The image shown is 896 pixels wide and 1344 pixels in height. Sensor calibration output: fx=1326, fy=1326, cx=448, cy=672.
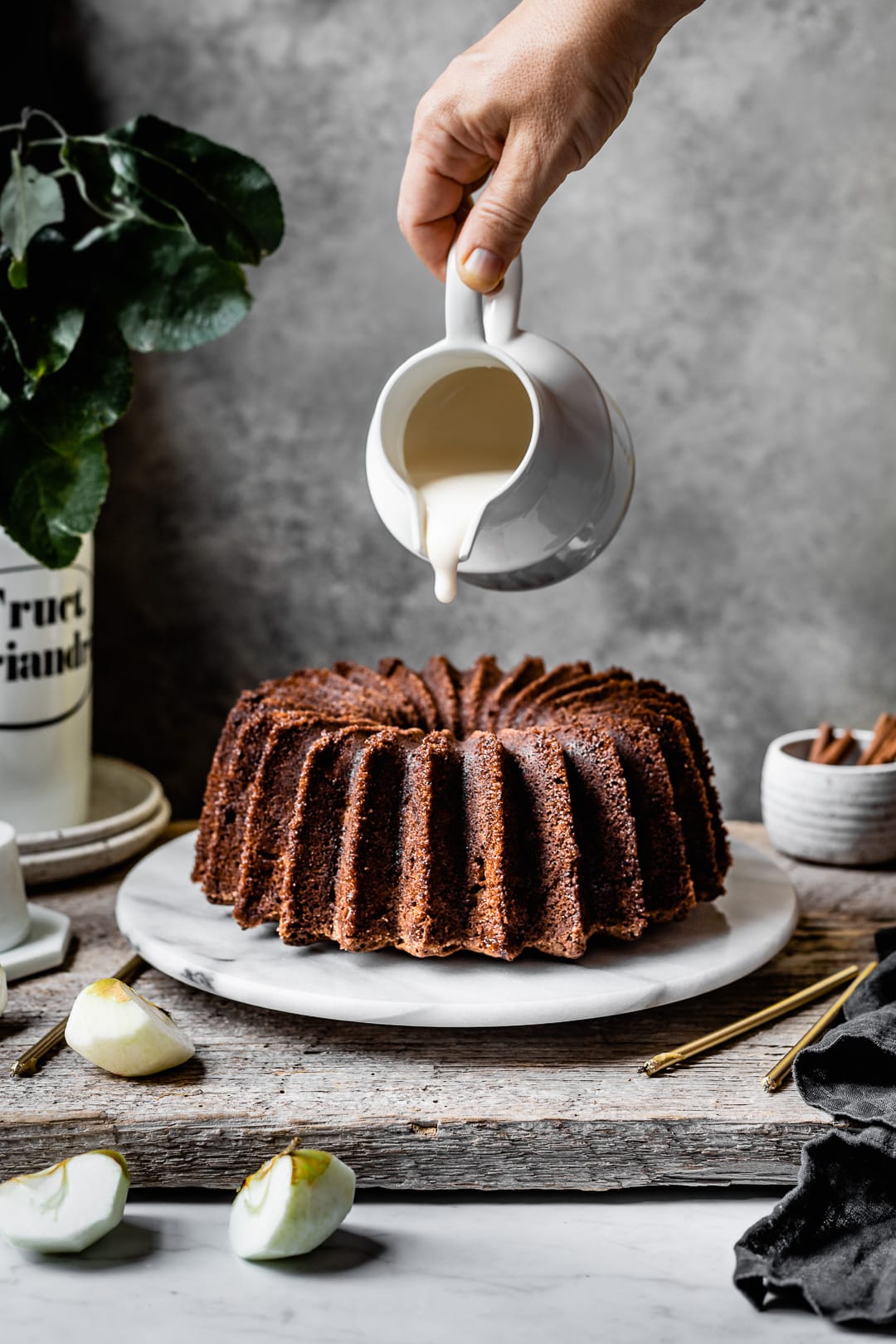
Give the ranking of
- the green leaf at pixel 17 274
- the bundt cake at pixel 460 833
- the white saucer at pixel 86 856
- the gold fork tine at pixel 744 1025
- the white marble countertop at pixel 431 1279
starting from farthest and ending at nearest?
1. the white saucer at pixel 86 856
2. the green leaf at pixel 17 274
3. the bundt cake at pixel 460 833
4. the gold fork tine at pixel 744 1025
5. the white marble countertop at pixel 431 1279

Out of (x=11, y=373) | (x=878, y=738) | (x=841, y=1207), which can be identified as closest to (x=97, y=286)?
(x=11, y=373)

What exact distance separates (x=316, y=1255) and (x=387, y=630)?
152 centimetres

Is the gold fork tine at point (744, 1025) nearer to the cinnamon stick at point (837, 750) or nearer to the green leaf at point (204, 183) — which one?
the cinnamon stick at point (837, 750)

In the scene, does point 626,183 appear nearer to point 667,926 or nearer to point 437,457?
point 437,457

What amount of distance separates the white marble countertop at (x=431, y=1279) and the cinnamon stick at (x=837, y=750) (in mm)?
964

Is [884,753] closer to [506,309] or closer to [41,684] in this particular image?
[506,309]

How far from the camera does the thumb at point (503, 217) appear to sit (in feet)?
4.92

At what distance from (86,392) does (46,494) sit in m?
0.17

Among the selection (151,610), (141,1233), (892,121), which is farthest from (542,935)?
(892,121)

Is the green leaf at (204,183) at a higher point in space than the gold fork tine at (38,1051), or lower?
higher

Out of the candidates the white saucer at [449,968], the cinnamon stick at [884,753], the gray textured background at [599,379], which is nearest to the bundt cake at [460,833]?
the white saucer at [449,968]

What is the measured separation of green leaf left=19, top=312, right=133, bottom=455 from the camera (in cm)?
199

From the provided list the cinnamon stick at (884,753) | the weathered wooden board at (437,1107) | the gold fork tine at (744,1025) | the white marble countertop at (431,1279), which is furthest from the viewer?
the cinnamon stick at (884,753)

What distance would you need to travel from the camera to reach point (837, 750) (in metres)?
2.22
